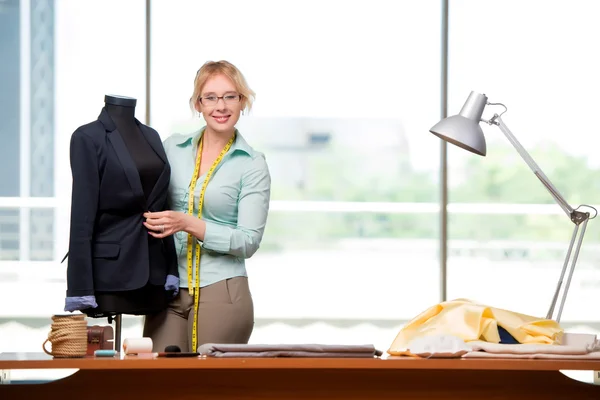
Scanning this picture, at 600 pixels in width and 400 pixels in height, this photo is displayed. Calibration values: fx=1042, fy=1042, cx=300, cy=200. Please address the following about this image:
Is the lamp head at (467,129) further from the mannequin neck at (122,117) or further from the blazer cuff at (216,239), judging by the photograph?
the mannequin neck at (122,117)

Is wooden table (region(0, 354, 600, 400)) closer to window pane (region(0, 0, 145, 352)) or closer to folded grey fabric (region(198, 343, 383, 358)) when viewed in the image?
folded grey fabric (region(198, 343, 383, 358))

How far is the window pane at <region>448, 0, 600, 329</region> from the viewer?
5.46 m

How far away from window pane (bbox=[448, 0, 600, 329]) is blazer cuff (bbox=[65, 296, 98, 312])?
282 cm

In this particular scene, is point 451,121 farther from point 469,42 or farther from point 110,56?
point 110,56

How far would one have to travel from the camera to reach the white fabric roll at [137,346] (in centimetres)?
290

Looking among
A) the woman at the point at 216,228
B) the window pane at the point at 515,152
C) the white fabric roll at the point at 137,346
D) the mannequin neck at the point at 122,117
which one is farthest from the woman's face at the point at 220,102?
the window pane at the point at 515,152

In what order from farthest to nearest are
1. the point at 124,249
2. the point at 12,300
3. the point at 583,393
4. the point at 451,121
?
the point at 12,300, the point at 451,121, the point at 124,249, the point at 583,393

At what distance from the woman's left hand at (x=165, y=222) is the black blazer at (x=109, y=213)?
0.03 m

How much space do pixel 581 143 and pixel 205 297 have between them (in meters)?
2.88

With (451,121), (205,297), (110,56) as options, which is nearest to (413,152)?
(110,56)

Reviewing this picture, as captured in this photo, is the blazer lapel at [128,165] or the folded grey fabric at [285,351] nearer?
the folded grey fabric at [285,351]

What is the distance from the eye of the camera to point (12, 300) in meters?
5.35

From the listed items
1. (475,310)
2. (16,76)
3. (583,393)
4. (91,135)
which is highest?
(16,76)

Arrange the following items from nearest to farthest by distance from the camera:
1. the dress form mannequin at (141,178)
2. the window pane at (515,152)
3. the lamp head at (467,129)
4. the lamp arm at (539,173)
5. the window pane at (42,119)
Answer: the dress form mannequin at (141,178), the lamp head at (467,129), the lamp arm at (539,173), the window pane at (42,119), the window pane at (515,152)
